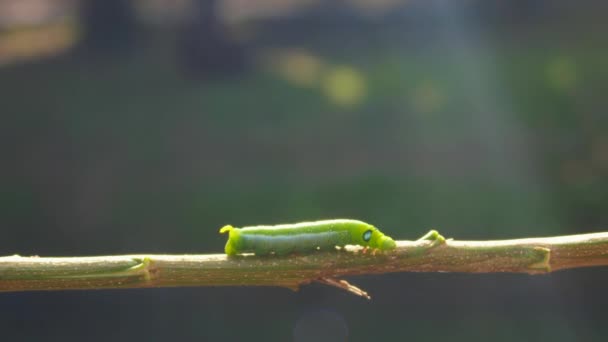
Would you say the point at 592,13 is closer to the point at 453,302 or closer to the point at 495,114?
the point at 495,114

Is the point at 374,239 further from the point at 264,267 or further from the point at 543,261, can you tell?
the point at 543,261

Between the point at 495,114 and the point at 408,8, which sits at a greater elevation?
the point at 408,8

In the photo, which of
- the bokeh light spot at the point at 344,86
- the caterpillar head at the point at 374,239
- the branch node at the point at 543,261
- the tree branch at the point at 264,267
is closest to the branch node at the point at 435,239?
the tree branch at the point at 264,267

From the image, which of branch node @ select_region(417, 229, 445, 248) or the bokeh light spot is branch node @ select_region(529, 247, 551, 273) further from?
the bokeh light spot

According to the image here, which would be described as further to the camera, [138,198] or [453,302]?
[138,198]

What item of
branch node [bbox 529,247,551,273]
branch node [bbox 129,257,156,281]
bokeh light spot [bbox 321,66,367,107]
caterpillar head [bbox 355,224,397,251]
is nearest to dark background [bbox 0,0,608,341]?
bokeh light spot [bbox 321,66,367,107]

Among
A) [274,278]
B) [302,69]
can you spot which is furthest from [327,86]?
[274,278]

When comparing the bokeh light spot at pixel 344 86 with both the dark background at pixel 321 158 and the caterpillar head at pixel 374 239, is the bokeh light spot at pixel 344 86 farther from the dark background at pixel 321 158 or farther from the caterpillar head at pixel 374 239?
the caterpillar head at pixel 374 239
